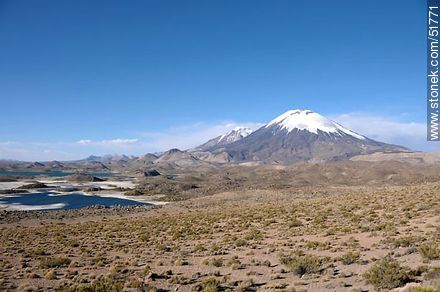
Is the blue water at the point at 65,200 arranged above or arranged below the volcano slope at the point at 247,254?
below

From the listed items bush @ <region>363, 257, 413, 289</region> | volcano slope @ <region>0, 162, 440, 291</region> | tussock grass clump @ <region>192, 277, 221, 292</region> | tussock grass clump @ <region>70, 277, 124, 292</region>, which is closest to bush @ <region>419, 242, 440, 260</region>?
volcano slope @ <region>0, 162, 440, 291</region>

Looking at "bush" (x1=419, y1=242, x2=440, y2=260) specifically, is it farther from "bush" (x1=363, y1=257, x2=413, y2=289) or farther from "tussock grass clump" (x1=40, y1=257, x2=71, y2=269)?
"tussock grass clump" (x1=40, y1=257, x2=71, y2=269)

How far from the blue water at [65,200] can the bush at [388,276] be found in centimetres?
5811

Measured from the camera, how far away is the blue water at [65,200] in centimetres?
6744

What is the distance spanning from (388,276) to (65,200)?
69.8 meters

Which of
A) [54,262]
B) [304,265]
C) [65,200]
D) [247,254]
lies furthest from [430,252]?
[65,200]

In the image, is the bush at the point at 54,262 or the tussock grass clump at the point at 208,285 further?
the bush at the point at 54,262

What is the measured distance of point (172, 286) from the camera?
14539mm

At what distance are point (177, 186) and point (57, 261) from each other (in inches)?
3044

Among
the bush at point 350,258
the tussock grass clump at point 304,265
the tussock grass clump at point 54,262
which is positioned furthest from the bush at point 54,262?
the bush at point 350,258

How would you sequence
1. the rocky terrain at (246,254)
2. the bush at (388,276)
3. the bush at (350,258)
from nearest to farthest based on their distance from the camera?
the bush at (388,276) → the rocky terrain at (246,254) → the bush at (350,258)

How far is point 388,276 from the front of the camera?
12000 mm

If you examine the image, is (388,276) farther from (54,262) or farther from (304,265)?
(54,262)

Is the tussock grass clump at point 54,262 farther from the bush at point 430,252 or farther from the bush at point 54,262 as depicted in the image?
the bush at point 430,252
